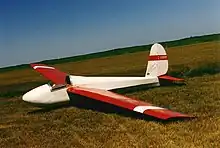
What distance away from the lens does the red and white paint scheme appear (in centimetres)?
1298

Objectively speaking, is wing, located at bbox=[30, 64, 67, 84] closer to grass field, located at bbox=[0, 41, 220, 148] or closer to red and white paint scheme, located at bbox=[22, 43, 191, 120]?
red and white paint scheme, located at bbox=[22, 43, 191, 120]

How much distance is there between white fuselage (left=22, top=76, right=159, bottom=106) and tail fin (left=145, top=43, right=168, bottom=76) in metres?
0.51

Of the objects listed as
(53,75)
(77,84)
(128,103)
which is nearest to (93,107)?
(77,84)

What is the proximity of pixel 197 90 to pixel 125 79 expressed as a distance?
390 cm

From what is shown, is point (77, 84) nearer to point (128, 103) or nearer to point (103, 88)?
point (103, 88)

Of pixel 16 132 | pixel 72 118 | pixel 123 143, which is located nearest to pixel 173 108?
pixel 72 118

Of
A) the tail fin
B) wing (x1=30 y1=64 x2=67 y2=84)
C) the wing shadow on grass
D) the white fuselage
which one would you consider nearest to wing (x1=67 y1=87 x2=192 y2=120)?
the wing shadow on grass

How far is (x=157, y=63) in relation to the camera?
21438mm

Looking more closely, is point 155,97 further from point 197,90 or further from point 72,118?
point 72,118

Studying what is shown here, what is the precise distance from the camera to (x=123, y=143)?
969cm

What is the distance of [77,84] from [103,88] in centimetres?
139

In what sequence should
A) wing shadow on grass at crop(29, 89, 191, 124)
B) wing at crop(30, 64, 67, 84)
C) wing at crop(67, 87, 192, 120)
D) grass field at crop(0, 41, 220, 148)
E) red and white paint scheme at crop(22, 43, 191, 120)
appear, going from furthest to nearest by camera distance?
wing at crop(30, 64, 67, 84) → wing shadow on grass at crop(29, 89, 191, 124) → red and white paint scheme at crop(22, 43, 191, 120) → wing at crop(67, 87, 192, 120) → grass field at crop(0, 41, 220, 148)

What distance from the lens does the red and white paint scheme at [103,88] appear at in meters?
13.0

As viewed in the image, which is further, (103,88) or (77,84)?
(103,88)
